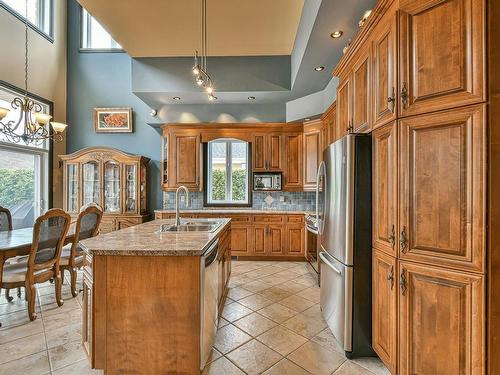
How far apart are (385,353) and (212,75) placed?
13.6ft

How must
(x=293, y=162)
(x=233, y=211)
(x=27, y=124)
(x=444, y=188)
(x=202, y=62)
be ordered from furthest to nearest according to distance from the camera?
(x=293, y=162), (x=233, y=211), (x=202, y=62), (x=27, y=124), (x=444, y=188)

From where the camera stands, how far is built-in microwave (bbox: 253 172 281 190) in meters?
4.85

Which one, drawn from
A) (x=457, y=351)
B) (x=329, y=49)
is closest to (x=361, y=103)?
(x=329, y=49)

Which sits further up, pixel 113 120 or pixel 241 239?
pixel 113 120

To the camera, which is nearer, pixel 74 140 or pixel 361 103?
pixel 361 103

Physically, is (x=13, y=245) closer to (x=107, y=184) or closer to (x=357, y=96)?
(x=107, y=184)

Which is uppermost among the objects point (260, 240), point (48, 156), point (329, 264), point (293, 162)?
point (48, 156)

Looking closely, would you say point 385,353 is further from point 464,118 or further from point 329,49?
point 329,49

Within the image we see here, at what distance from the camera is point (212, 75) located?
13.6ft

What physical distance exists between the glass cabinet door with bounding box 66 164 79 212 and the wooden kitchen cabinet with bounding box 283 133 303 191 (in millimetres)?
4016

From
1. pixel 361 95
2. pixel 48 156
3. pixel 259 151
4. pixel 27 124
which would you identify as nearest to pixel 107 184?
pixel 48 156

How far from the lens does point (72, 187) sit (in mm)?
4852

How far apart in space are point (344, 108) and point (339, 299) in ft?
5.68

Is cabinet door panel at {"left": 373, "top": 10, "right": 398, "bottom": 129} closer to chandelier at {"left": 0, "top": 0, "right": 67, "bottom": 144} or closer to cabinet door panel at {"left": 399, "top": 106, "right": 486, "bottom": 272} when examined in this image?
cabinet door panel at {"left": 399, "top": 106, "right": 486, "bottom": 272}
